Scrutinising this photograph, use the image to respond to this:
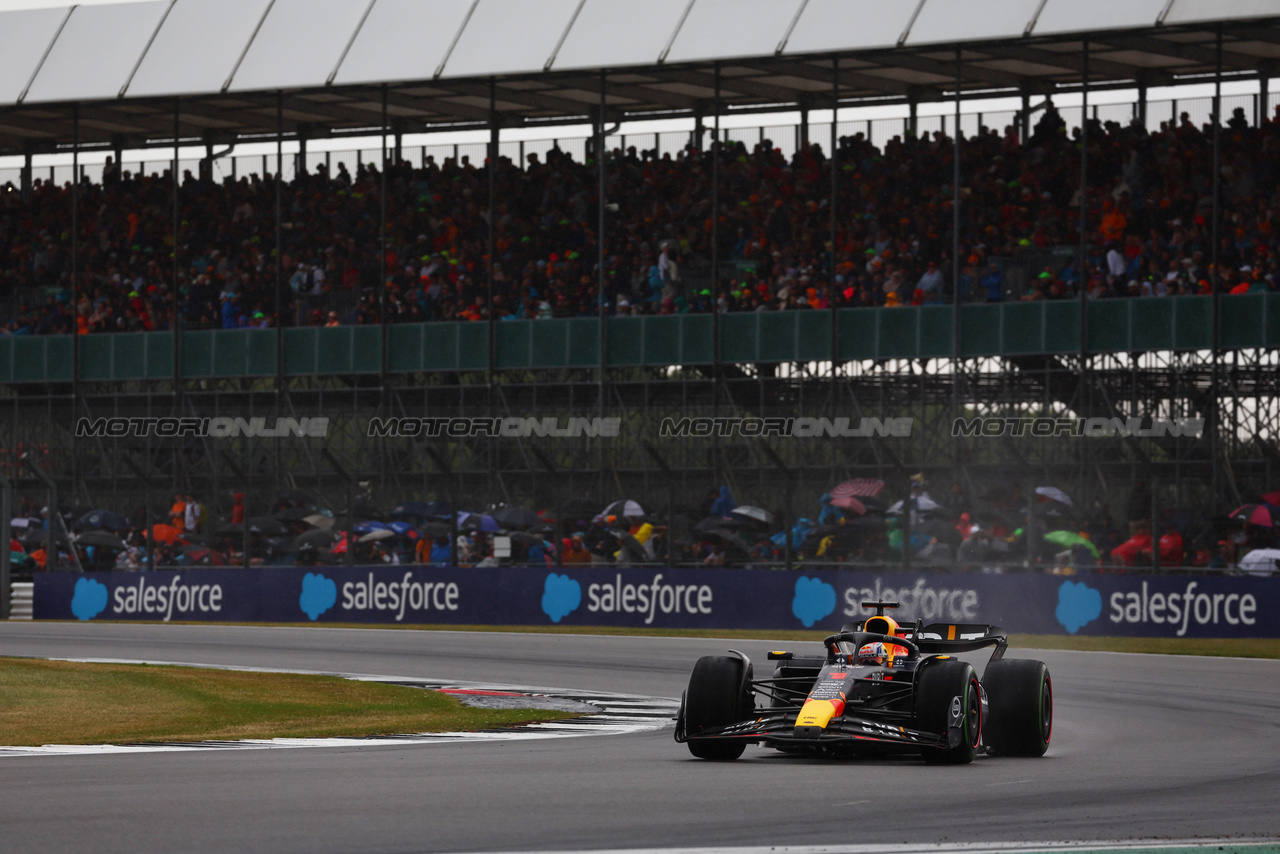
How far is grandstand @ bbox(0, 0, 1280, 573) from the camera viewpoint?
1097 inches

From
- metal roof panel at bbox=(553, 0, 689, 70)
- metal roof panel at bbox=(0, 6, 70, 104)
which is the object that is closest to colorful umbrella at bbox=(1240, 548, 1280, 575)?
metal roof panel at bbox=(553, 0, 689, 70)

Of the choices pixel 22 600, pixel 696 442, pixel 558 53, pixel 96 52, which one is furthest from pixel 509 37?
pixel 22 600

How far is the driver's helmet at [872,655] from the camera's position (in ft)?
35.0

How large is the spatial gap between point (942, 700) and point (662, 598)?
17.3 metres

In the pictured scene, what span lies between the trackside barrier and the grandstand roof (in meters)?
9.21

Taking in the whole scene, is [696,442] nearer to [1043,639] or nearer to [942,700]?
[1043,639]

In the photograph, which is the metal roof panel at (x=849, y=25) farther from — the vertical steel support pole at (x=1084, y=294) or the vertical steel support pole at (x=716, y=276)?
the vertical steel support pole at (x=1084, y=294)

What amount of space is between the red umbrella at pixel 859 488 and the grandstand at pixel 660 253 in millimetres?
353

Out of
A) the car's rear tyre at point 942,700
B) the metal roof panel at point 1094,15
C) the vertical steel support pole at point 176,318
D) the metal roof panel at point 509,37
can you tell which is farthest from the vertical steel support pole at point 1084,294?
the car's rear tyre at point 942,700

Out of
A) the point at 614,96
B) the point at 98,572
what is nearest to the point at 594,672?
the point at 98,572

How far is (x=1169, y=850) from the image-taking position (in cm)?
714

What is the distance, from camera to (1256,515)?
24.5 metres

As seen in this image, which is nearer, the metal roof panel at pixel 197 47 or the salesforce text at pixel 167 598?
the salesforce text at pixel 167 598

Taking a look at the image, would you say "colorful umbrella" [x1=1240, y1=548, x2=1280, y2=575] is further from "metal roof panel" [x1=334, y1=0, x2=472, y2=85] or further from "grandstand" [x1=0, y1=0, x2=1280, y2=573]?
"metal roof panel" [x1=334, y1=0, x2=472, y2=85]
